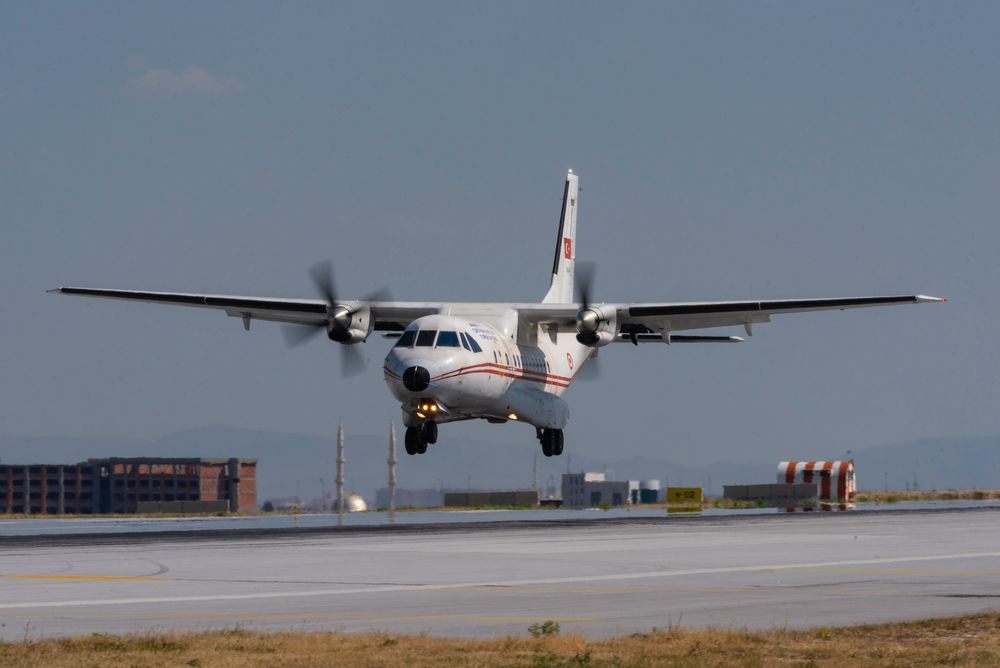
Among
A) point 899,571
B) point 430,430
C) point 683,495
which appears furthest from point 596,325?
point 899,571

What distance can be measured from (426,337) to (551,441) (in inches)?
381

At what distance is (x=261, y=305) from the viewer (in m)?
47.3

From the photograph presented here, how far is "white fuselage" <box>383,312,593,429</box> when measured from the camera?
4078 cm

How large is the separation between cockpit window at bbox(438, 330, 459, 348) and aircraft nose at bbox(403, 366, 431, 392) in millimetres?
1380

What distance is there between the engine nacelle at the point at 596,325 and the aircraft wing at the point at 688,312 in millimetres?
211

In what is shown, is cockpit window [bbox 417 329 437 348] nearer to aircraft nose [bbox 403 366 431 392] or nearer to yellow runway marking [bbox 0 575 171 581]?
aircraft nose [bbox 403 366 431 392]

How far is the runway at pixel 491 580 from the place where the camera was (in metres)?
14.9

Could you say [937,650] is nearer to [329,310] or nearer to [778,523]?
[778,523]

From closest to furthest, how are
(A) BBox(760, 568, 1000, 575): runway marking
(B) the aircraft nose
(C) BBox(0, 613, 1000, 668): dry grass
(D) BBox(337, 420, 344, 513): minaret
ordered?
(C) BBox(0, 613, 1000, 668): dry grass
(A) BBox(760, 568, 1000, 575): runway marking
(B) the aircraft nose
(D) BBox(337, 420, 344, 513): minaret

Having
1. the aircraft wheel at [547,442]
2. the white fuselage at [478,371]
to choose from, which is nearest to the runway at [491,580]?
the white fuselage at [478,371]

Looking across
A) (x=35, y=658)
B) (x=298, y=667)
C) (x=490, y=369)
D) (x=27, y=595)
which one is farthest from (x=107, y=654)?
(x=490, y=369)

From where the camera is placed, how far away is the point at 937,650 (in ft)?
41.3

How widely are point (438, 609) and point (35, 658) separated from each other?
188 inches

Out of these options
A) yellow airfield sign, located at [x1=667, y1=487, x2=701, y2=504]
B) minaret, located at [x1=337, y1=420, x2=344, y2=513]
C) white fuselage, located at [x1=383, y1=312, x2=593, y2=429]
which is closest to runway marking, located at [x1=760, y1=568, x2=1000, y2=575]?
white fuselage, located at [x1=383, y1=312, x2=593, y2=429]
